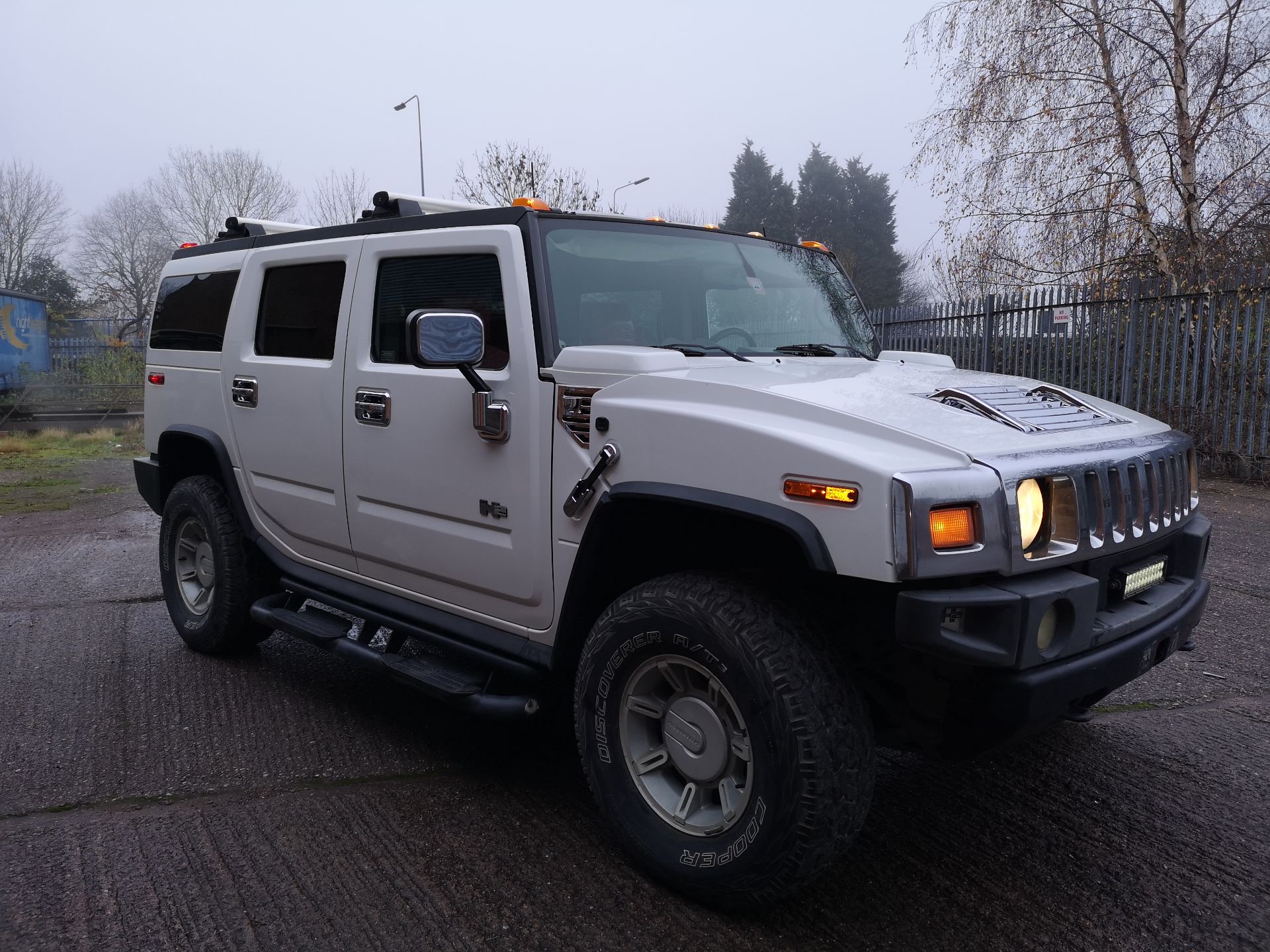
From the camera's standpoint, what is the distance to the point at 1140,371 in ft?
36.1

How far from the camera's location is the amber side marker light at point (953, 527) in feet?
7.48

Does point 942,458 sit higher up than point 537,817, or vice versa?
point 942,458

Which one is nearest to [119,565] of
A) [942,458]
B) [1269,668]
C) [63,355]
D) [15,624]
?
[15,624]

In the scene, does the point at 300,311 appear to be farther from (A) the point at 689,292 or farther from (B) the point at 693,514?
(B) the point at 693,514

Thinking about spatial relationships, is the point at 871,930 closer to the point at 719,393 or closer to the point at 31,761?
the point at 719,393

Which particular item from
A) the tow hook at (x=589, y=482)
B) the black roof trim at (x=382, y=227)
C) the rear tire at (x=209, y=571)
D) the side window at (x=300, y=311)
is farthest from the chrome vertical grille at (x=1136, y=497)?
the rear tire at (x=209, y=571)

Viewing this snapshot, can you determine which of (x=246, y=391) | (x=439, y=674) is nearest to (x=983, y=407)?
(x=439, y=674)

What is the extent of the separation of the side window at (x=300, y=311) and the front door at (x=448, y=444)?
186 millimetres

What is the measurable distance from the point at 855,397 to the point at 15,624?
5.03 meters

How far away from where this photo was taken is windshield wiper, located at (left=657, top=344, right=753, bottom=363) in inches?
129

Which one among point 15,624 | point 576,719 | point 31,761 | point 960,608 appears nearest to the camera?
point 960,608

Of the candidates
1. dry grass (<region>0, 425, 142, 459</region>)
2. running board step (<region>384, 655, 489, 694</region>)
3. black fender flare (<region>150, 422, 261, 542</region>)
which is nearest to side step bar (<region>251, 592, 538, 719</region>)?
running board step (<region>384, 655, 489, 694</region>)

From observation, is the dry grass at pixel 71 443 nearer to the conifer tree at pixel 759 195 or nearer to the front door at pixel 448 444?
the front door at pixel 448 444

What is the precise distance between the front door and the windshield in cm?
18
